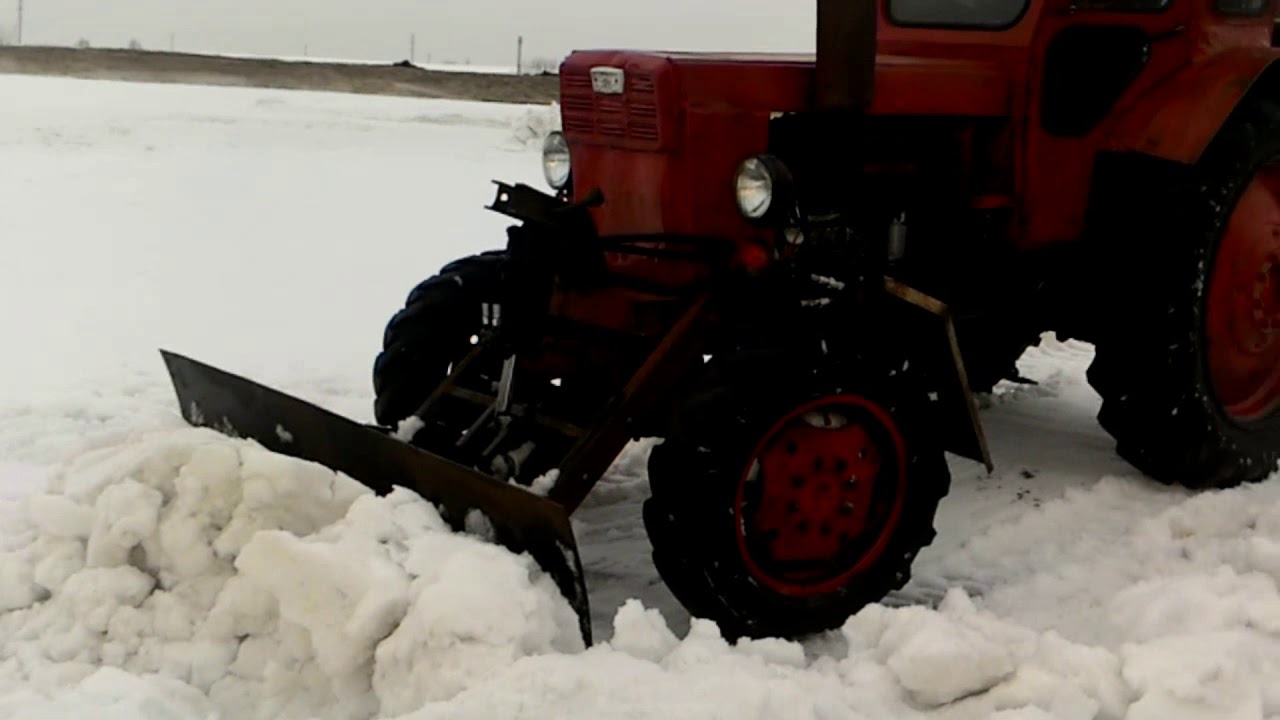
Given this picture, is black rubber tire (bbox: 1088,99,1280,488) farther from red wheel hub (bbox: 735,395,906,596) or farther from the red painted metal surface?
red wheel hub (bbox: 735,395,906,596)

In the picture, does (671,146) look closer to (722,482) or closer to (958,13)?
(722,482)

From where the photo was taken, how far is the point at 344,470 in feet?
11.2

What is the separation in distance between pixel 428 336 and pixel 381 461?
0.88 metres

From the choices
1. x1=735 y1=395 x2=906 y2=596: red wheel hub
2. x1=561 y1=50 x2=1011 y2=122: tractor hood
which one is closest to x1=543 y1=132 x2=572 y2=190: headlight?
x1=561 y1=50 x2=1011 y2=122: tractor hood

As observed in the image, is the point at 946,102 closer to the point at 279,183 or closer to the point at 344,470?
the point at 344,470

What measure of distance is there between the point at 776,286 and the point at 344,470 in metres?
1.25

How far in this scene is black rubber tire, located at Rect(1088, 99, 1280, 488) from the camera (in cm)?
415

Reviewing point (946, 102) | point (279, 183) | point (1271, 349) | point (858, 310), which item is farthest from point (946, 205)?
point (279, 183)

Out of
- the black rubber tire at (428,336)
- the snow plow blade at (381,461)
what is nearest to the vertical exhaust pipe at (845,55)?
the black rubber tire at (428,336)

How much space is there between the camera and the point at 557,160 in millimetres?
4133

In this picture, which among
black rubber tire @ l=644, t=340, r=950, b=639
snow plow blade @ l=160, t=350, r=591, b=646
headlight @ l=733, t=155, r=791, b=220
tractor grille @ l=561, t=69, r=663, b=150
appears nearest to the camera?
snow plow blade @ l=160, t=350, r=591, b=646

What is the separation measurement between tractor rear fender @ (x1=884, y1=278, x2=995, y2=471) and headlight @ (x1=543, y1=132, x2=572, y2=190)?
A: 1.13m

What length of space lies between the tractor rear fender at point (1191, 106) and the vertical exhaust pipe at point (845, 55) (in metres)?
1.04

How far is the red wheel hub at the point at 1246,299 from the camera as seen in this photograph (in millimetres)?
4391
